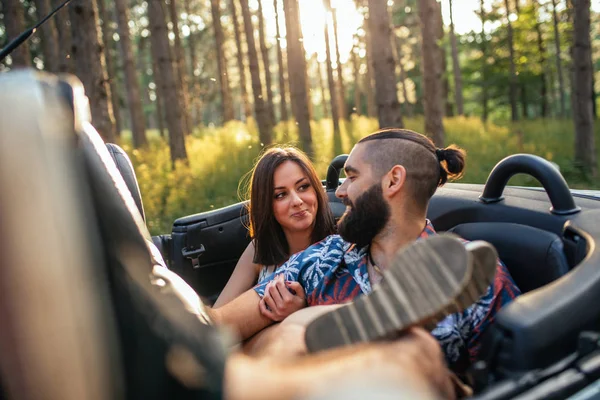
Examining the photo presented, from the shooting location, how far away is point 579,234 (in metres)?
2.10

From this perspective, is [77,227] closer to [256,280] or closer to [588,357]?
[588,357]

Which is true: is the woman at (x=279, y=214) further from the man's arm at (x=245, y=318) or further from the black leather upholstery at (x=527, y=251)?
the black leather upholstery at (x=527, y=251)

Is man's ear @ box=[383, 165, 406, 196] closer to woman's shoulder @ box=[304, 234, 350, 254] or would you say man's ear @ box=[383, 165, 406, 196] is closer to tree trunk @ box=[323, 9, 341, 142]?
woman's shoulder @ box=[304, 234, 350, 254]

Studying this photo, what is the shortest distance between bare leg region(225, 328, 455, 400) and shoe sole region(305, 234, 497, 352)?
71 millimetres

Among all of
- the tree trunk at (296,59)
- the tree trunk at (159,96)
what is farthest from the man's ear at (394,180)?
the tree trunk at (159,96)

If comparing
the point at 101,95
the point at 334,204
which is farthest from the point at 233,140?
the point at 334,204

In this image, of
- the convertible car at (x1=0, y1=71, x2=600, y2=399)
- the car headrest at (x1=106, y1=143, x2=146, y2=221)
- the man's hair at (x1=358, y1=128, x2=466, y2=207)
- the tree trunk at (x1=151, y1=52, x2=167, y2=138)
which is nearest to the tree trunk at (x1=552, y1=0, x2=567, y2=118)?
the tree trunk at (x1=151, y1=52, x2=167, y2=138)

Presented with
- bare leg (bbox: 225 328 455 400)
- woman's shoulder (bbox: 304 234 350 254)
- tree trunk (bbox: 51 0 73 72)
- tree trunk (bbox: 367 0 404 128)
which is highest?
tree trunk (bbox: 51 0 73 72)

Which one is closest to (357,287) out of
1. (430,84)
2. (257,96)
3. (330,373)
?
(330,373)

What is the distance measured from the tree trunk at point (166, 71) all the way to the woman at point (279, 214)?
7500 millimetres

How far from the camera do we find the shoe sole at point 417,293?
4.31 ft

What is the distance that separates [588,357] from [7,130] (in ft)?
4.88

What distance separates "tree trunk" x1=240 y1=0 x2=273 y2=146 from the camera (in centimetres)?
1025

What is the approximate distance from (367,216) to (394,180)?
0.18 m
